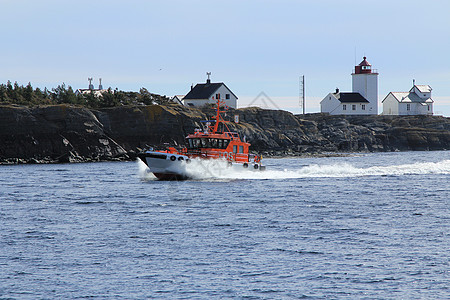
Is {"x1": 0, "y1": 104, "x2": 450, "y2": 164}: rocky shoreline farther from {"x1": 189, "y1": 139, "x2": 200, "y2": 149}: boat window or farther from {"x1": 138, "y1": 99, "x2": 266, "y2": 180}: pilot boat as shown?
{"x1": 189, "y1": 139, "x2": 200, "y2": 149}: boat window

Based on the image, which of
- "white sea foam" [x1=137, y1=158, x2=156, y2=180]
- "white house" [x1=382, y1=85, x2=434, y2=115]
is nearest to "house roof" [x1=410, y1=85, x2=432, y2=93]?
"white house" [x1=382, y1=85, x2=434, y2=115]

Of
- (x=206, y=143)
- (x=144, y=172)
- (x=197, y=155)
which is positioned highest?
(x=206, y=143)

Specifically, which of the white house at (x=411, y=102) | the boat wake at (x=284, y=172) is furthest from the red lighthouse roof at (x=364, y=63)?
the boat wake at (x=284, y=172)

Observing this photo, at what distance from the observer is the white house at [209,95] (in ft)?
336

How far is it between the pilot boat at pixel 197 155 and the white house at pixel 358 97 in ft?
242

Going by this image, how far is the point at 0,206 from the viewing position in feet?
96.7

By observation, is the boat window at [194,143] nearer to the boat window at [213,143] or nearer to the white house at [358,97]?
the boat window at [213,143]

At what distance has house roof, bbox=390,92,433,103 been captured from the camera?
122750 mm

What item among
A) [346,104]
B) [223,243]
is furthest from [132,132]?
[223,243]

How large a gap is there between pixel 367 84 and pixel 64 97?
198 feet

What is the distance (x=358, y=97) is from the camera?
117 metres

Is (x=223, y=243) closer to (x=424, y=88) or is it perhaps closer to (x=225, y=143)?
(x=225, y=143)

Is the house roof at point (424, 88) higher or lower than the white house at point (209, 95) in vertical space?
higher

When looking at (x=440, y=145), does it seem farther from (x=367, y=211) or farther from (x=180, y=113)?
(x=367, y=211)
